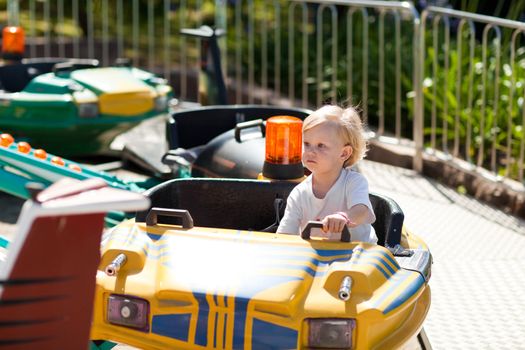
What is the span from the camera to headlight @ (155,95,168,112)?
19.2ft

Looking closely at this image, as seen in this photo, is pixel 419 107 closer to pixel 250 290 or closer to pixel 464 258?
pixel 464 258

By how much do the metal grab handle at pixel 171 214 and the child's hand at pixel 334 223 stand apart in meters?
0.39

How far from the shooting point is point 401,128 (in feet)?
23.9

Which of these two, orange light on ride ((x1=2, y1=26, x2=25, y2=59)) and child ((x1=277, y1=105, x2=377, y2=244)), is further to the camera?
orange light on ride ((x1=2, y1=26, x2=25, y2=59))

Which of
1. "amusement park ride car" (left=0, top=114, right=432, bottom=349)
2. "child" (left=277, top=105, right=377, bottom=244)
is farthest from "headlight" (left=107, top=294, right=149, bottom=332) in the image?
"child" (left=277, top=105, right=377, bottom=244)

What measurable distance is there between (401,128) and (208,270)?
475 cm

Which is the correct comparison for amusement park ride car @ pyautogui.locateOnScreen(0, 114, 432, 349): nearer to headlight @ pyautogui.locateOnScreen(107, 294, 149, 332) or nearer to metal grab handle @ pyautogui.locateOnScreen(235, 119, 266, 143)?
headlight @ pyautogui.locateOnScreen(107, 294, 149, 332)

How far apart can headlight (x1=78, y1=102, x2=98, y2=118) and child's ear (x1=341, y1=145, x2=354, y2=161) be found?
266 cm

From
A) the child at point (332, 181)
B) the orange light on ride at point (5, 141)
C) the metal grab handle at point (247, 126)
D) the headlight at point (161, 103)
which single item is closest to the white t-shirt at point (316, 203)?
the child at point (332, 181)

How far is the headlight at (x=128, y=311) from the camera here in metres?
2.67

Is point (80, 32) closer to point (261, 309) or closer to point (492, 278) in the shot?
point (492, 278)

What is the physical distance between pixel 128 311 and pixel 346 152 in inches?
36.1

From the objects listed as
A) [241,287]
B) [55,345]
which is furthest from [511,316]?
[55,345]

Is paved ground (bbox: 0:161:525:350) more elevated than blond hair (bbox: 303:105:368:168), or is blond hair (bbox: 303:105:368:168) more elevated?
blond hair (bbox: 303:105:368:168)
